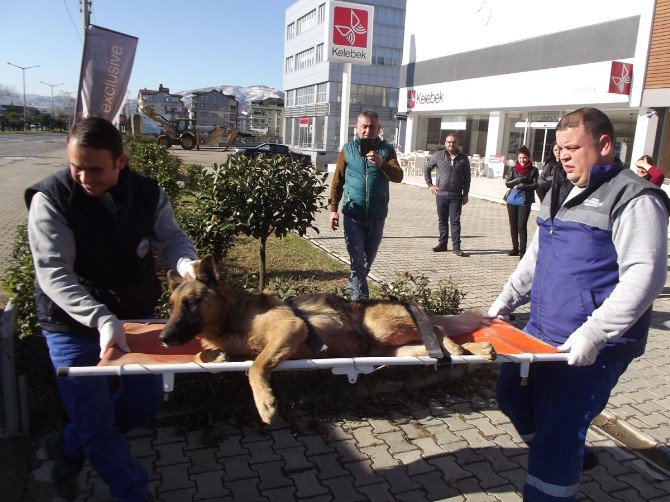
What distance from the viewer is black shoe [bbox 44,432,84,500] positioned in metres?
2.94

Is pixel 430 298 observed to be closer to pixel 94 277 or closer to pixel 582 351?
pixel 582 351

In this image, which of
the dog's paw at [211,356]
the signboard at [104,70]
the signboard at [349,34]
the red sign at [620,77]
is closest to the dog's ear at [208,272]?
the dog's paw at [211,356]

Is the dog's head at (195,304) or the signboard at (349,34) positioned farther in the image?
the signboard at (349,34)

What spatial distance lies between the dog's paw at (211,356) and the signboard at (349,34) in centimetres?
2037

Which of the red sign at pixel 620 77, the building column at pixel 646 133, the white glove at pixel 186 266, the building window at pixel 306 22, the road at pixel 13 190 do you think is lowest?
the road at pixel 13 190

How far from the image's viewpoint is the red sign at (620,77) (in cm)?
1820

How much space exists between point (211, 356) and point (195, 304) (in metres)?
0.29

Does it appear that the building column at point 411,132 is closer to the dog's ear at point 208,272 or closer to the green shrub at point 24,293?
the green shrub at point 24,293

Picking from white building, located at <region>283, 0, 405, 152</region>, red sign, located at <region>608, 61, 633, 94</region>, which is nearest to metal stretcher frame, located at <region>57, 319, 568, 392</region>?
red sign, located at <region>608, 61, 633, 94</region>

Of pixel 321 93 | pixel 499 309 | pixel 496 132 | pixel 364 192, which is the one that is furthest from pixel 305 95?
pixel 499 309

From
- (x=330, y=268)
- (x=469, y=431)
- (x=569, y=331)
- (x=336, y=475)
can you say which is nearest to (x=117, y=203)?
(x=336, y=475)

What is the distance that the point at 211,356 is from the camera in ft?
8.98

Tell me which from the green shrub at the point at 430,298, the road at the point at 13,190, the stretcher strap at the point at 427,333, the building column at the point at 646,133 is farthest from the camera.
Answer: the building column at the point at 646,133

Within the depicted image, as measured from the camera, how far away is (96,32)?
9938 millimetres
